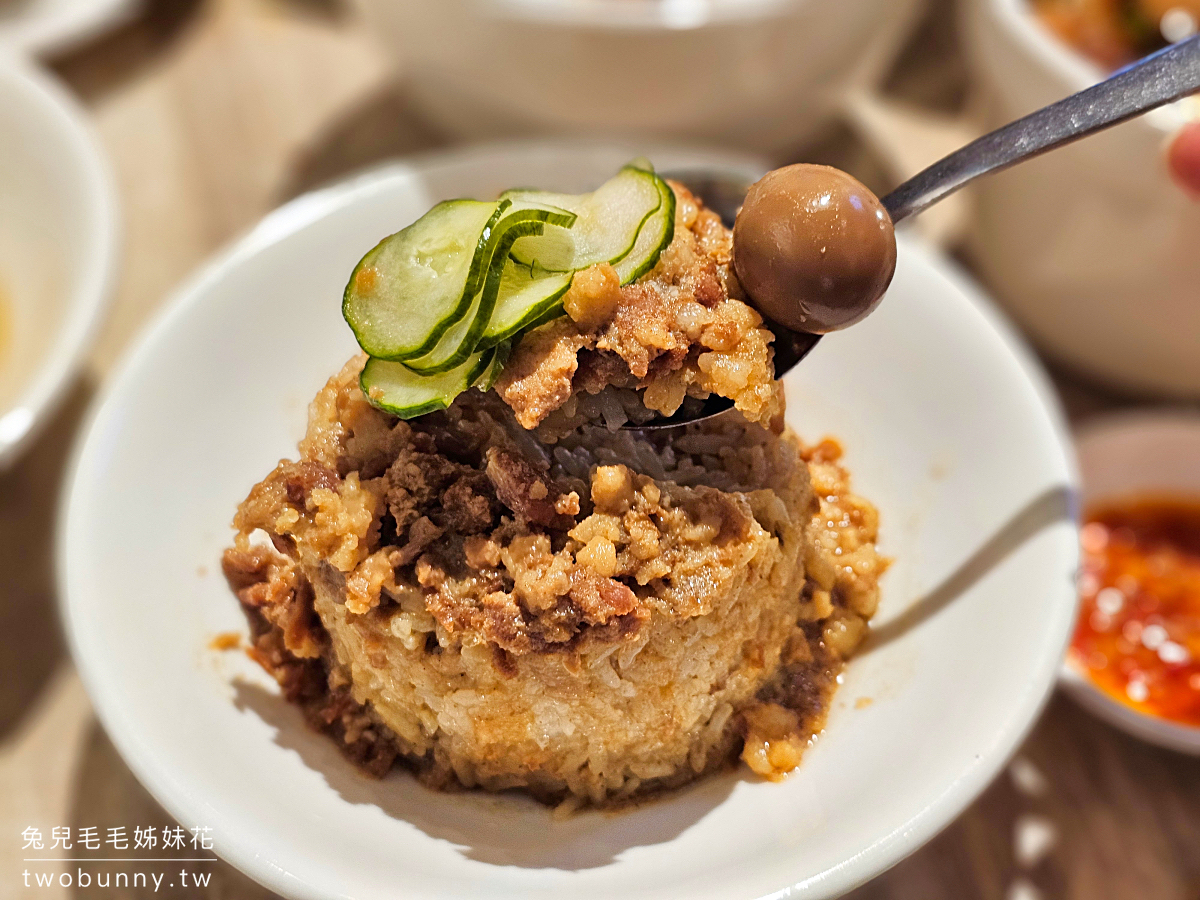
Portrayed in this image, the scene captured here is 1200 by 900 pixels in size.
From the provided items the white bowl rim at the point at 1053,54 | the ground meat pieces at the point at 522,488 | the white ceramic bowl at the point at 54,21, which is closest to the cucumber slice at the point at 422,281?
the ground meat pieces at the point at 522,488

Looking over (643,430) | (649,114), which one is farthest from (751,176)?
(643,430)

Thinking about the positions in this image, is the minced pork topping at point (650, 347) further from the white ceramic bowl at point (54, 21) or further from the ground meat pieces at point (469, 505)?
the white ceramic bowl at point (54, 21)

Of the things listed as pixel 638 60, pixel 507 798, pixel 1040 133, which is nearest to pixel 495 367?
pixel 507 798

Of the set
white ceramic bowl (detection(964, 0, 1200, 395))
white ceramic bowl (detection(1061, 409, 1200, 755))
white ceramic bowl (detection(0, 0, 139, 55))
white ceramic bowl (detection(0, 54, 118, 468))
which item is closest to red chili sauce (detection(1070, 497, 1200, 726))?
white ceramic bowl (detection(1061, 409, 1200, 755))

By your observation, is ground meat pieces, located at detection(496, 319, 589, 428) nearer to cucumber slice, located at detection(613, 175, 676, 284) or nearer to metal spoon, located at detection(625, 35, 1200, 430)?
cucumber slice, located at detection(613, 175, 676, 284)

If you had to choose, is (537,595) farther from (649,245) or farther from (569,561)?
(649,245)

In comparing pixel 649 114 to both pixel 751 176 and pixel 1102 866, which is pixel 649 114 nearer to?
pixel 751 176
